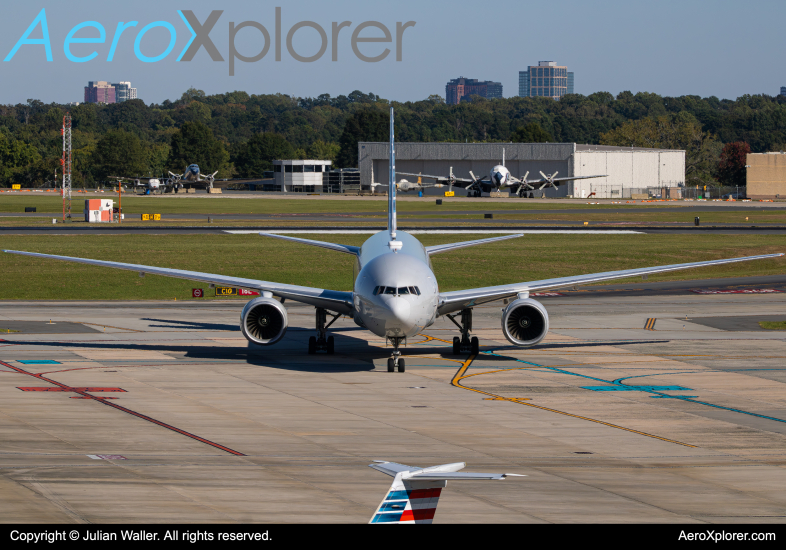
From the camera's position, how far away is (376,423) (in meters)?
24.2

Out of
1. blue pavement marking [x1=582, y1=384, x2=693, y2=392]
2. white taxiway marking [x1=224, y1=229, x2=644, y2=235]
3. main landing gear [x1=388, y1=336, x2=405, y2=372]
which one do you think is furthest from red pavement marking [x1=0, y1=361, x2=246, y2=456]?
white taxiway marking [x1=224, y1=229, x2=644, y2=235]

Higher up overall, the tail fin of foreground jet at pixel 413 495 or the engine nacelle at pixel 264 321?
the tail fin of foreground jet at pixel 413 495

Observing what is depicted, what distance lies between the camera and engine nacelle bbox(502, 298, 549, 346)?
3397 cm

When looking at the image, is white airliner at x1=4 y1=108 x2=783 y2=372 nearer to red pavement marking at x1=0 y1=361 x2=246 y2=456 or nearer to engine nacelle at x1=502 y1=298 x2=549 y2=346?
engine nacelle at x1=502 y1=298 x2=549 y2=346

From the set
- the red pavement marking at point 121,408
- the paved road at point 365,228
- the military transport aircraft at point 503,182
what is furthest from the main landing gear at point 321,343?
the military transport aircraft at point 503,182

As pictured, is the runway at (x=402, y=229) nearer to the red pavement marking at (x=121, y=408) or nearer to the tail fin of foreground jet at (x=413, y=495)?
the red pavement marking at (x=121, y=408)

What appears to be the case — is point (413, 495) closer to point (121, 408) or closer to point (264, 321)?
point (121, 408)

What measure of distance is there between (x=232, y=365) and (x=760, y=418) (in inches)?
719

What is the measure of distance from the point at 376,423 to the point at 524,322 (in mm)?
11469

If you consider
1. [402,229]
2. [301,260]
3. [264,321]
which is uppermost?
[402,229]

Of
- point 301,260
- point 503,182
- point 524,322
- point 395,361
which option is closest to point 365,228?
point 301,260

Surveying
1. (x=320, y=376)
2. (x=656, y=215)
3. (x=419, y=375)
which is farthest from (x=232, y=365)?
(x=656, y=215)

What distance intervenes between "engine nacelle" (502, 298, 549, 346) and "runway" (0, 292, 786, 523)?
112 cm

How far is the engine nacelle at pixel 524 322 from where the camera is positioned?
111ft
